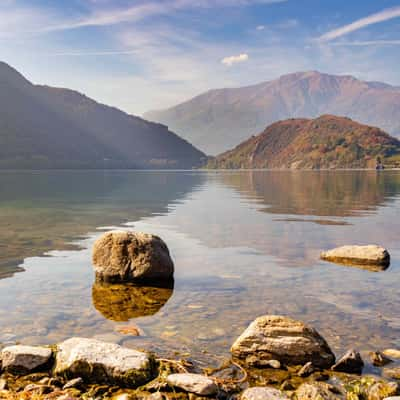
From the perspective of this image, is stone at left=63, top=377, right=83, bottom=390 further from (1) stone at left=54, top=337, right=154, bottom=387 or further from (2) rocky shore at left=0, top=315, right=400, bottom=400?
(1) stone at left=54, top=337, right=154, bottom=387

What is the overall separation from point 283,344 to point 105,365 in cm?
420

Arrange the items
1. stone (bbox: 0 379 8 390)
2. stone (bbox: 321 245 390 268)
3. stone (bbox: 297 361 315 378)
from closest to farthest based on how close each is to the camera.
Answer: stone (bbox: 0 379 8 390) → stone (bbox: 297 361 315 378) → stone (bbox: 321 245 390 268)

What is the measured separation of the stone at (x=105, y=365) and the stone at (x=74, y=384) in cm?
18

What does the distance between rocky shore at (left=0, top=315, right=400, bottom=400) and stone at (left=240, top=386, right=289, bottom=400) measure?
0.02 metres

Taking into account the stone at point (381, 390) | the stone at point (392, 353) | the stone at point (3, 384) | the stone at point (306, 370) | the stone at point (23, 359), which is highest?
the stone at point (23, 359)

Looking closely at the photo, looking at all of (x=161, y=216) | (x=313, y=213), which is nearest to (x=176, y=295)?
(x=161, y=216)

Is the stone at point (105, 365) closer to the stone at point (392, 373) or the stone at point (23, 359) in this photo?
the stone at point (23, 359)

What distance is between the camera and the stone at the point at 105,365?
9.40 meters

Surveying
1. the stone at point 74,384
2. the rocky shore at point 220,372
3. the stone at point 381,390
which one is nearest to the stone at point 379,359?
the rocky shore at point 220,372

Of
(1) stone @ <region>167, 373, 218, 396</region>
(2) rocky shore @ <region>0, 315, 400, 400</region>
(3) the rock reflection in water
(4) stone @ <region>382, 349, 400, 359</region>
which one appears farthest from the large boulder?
(4) stone @ <region>382, 349, 400, 359</region>

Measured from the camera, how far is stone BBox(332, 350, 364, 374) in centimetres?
1009

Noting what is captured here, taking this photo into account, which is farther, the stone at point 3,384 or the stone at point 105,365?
the stone at point 105,365

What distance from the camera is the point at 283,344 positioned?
10633mm

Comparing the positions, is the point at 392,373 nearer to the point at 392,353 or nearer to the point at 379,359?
the point at 379,359
